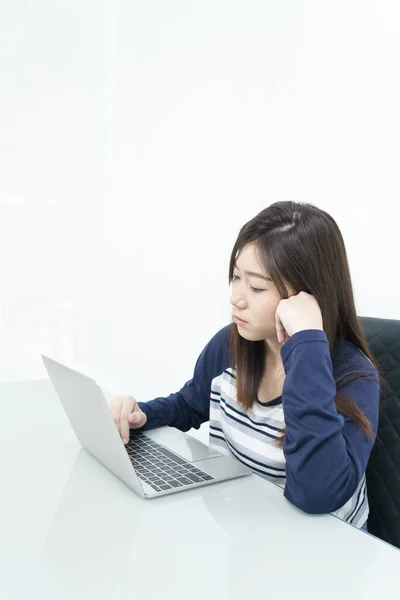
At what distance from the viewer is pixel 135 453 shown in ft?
3.55

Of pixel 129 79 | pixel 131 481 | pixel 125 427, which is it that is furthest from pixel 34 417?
pixel 129 79

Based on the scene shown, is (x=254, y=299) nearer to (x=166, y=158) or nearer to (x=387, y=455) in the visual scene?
(x=387, y=455)

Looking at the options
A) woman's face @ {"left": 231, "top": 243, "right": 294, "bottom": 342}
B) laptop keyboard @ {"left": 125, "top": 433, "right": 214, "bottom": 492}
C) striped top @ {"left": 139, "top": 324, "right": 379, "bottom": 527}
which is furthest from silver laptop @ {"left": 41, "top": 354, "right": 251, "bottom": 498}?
woman's face @ {"left": 231, "top": 243, "right": 294, "bottom": 342}

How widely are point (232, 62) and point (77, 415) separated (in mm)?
1744

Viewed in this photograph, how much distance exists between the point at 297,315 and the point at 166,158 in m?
2.01

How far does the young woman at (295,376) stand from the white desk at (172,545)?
87 mm

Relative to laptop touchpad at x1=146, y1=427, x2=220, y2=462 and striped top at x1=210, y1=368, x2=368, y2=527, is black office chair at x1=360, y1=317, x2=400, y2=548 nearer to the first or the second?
striped top at x1=210, y1=368, x2=368, y2=527

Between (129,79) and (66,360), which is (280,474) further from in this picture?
(129,79)

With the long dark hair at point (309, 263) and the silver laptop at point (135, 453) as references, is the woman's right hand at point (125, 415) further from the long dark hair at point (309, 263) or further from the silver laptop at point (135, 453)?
the long dark hair at point (309, 263)

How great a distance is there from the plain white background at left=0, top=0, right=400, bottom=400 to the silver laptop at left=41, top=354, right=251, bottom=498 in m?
0.71

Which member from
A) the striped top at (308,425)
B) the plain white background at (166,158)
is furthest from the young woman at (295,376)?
the plain white background at (166,158)

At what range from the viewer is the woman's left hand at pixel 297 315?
1012mm

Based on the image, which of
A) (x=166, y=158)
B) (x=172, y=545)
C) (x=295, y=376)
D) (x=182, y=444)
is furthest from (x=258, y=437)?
(x=166, y=158)

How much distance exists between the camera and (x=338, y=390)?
1044 mm
